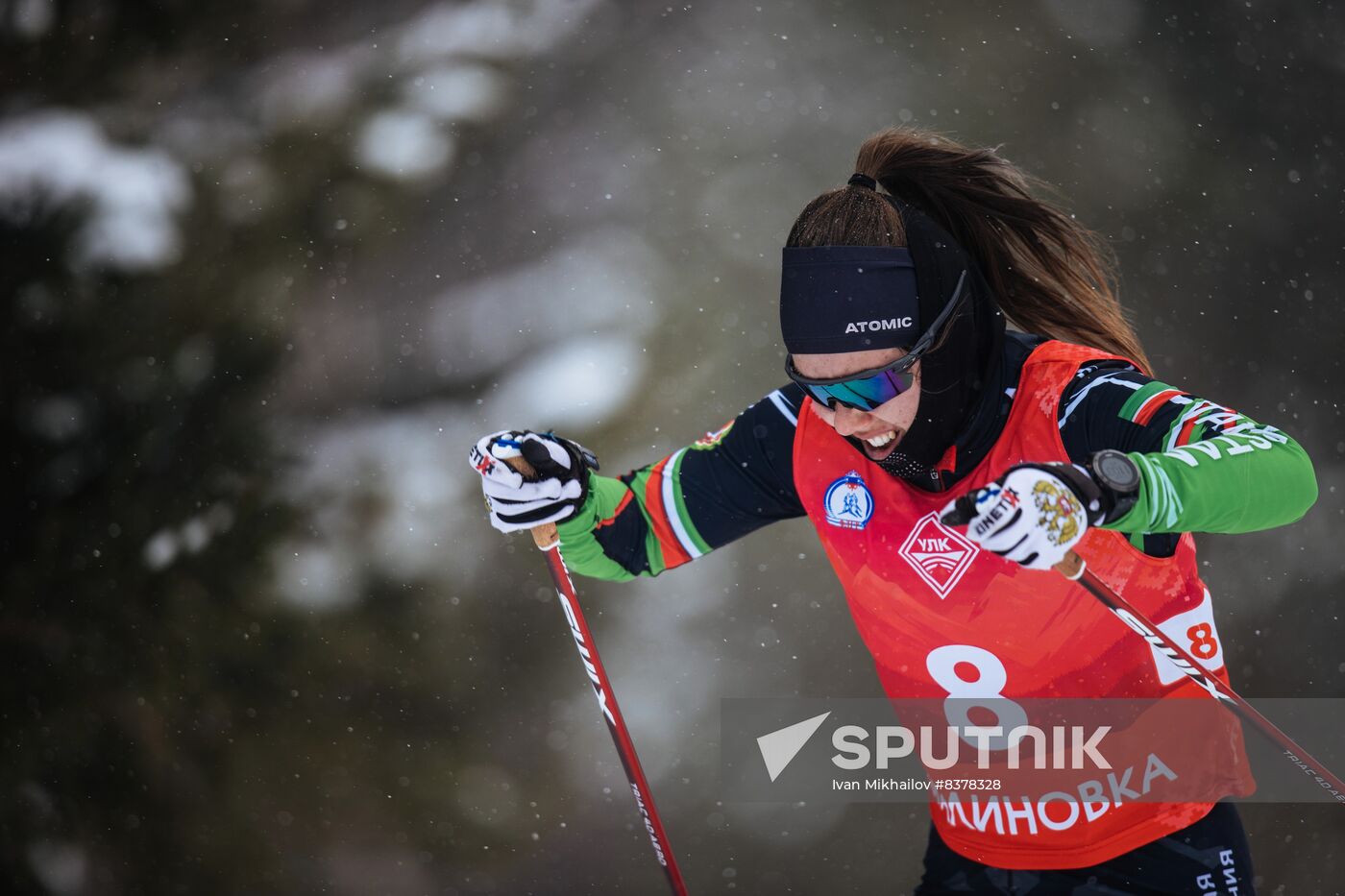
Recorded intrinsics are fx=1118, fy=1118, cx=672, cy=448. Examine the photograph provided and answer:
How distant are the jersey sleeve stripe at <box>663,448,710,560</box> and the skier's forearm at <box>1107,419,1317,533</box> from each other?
0.94 metres

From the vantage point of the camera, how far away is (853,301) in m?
1.83

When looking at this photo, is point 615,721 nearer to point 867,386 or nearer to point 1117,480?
point 867,386

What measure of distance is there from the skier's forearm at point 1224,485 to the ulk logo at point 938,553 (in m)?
0.40

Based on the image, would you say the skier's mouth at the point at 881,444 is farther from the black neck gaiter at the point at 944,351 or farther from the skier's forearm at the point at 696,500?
the skier's forearm at the point at 696,500

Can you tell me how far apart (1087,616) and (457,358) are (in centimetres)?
251

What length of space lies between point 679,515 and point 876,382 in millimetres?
623

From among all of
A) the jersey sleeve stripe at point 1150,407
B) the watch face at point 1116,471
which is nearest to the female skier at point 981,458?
the jersey sleeve stripe at point 1150,407

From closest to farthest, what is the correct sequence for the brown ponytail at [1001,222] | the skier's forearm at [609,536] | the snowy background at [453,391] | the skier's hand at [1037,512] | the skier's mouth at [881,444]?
1. the skier's hand at [1037,512]
2. the skier's mouth at [881,444]
3. the brown ponytail at [1001,222]
4. the skier's forearm at [609,536]
5. the snowy background at [453,391]

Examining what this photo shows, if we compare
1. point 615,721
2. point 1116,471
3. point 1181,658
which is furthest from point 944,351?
point 615,721

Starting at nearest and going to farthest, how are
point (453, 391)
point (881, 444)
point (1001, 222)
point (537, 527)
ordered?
point (881, 444) → point (1001, 222) → point (537, 527) → point (453, 391)

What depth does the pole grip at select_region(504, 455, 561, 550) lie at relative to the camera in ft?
6.81

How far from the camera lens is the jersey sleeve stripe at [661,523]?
91.6 inches

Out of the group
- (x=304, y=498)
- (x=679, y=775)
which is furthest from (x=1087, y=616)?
(x=304, y=498)
